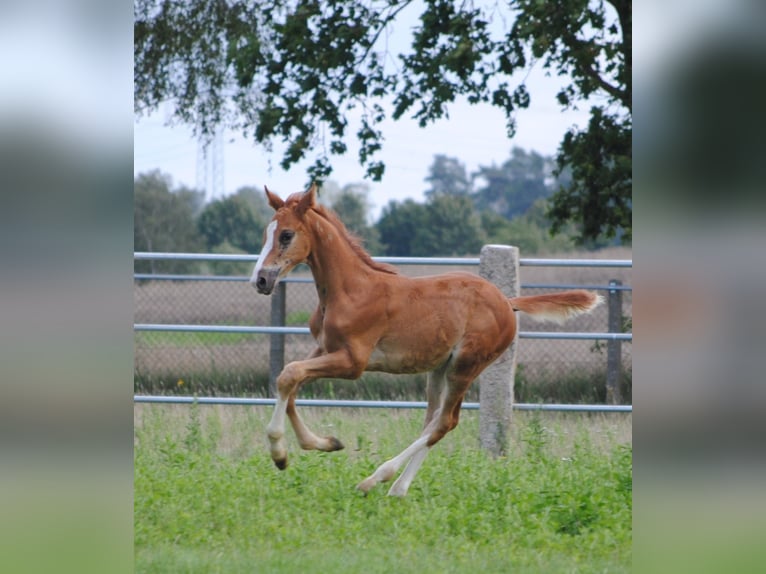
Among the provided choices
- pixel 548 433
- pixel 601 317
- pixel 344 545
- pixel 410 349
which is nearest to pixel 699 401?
pixel 344 545

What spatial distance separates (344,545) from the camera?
16.5ft

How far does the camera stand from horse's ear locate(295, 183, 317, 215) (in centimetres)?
540

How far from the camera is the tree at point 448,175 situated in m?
70.9

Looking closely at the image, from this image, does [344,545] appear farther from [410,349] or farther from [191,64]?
[191,64]

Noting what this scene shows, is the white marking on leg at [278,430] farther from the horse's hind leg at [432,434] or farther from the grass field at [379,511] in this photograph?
the horse's hind leg at [432,434]

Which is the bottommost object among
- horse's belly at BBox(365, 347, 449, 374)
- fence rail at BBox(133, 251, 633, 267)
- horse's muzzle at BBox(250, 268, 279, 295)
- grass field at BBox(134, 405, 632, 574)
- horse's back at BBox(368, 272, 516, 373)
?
grass field at BBox(134, 405, 632, 574)

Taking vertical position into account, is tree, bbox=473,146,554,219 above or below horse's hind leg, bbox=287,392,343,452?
above

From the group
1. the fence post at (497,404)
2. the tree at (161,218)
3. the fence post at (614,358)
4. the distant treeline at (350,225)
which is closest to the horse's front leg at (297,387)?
the fence post at (497,404)

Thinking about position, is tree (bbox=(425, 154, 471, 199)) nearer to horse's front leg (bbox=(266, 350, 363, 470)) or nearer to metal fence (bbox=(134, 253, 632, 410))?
metal fence (bbox=(134, 253, 632, 410))

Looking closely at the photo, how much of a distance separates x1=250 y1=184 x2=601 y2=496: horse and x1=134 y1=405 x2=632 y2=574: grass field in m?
0.38

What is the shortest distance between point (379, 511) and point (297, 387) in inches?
37.5

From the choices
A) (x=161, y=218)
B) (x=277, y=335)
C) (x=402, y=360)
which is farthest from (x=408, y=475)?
(x=161, y=218)

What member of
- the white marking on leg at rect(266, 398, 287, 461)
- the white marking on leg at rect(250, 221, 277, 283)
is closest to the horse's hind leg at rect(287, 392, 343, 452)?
the white marking on leg at rect(266, 398, 287, 461)

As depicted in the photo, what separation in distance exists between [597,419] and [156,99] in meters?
8.20
